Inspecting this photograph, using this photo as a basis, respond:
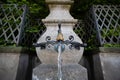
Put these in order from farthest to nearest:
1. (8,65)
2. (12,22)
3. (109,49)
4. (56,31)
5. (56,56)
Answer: (12,22) < (109,49) < (8,65) < (56,31) < (56,56)

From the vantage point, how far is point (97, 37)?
392 centimetres

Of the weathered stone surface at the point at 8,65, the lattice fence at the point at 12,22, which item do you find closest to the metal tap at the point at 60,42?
the weathered stone surface at the point at 8,65

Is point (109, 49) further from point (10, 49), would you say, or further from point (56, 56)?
point (10, 49)

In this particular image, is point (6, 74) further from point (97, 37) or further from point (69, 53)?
point (97, 37)

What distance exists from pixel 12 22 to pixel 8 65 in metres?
1.15

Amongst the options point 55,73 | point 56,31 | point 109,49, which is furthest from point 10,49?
point 109,49

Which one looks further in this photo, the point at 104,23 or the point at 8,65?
the point at 104,23

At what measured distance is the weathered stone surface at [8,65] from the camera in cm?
332

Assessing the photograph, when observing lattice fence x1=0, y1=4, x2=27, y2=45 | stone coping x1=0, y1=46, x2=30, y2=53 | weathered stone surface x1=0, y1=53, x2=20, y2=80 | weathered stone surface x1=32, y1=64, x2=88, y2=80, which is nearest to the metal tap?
weathered stone surface x1=32, y1=64, x2=88, y2=80

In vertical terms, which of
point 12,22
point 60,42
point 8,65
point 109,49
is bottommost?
point 8,65

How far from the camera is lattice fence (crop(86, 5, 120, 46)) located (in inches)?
155

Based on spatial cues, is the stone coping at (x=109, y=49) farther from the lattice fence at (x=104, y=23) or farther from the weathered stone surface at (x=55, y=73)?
the weathered stone surface at (x=55, y=73)

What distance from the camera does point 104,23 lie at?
13.9ft

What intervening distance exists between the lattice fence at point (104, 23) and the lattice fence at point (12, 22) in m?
1.74
